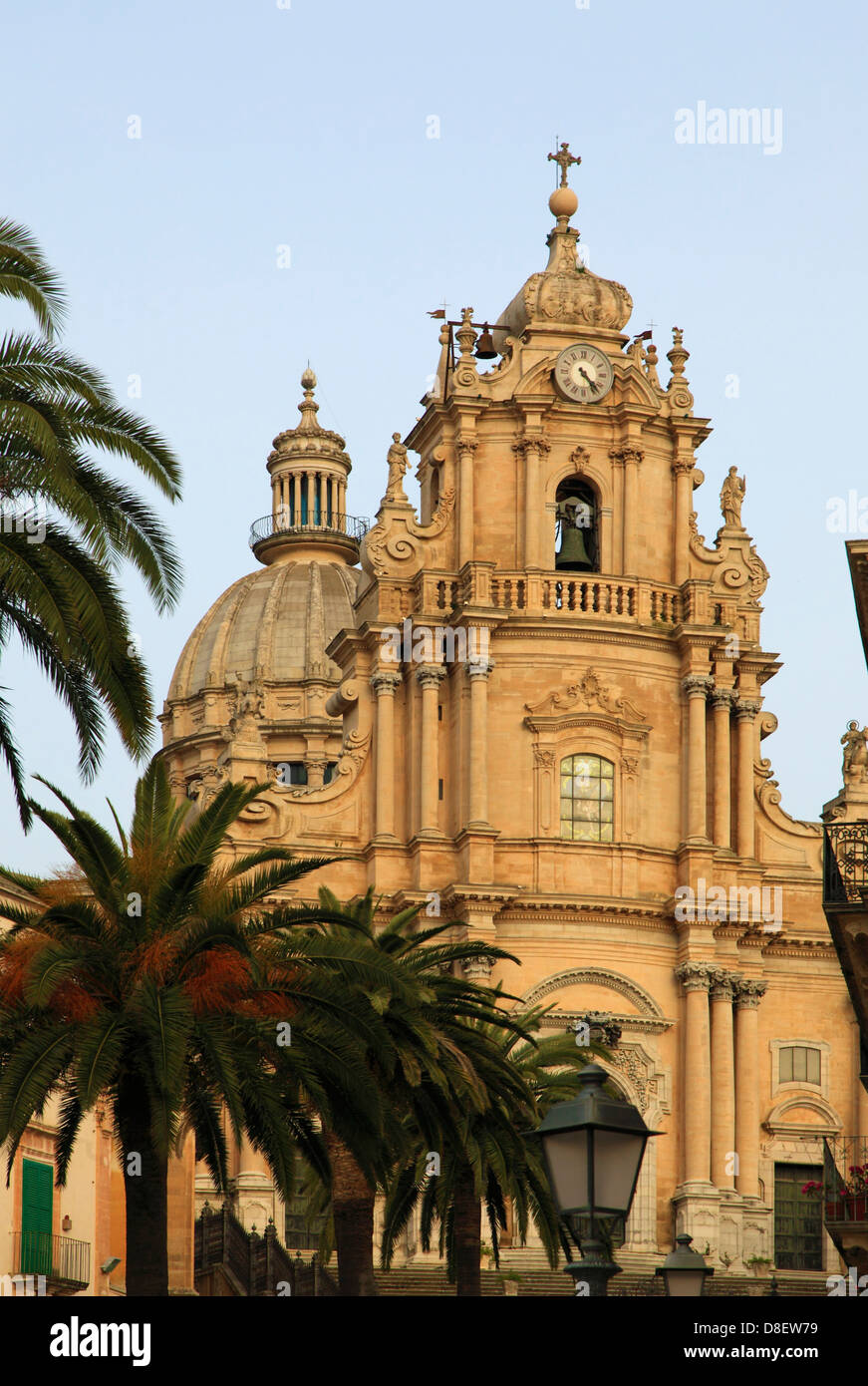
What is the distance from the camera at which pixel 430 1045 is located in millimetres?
35312

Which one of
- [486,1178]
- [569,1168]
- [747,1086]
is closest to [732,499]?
[747,1086]

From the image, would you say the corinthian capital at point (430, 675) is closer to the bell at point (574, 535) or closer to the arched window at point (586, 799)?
the arched window at point (586, 799)

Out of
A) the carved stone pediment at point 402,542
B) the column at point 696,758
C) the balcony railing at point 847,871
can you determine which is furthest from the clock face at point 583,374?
the balcony railing at point 847,871

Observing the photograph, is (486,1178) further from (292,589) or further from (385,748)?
(292,589)

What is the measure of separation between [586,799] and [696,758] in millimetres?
2382

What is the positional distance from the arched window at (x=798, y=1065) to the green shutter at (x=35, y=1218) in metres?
19.5

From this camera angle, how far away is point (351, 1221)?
3762 cm

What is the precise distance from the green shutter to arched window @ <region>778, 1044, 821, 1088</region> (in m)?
19.5

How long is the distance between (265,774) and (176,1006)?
2922 centimetres

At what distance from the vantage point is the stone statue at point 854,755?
58.5 m
